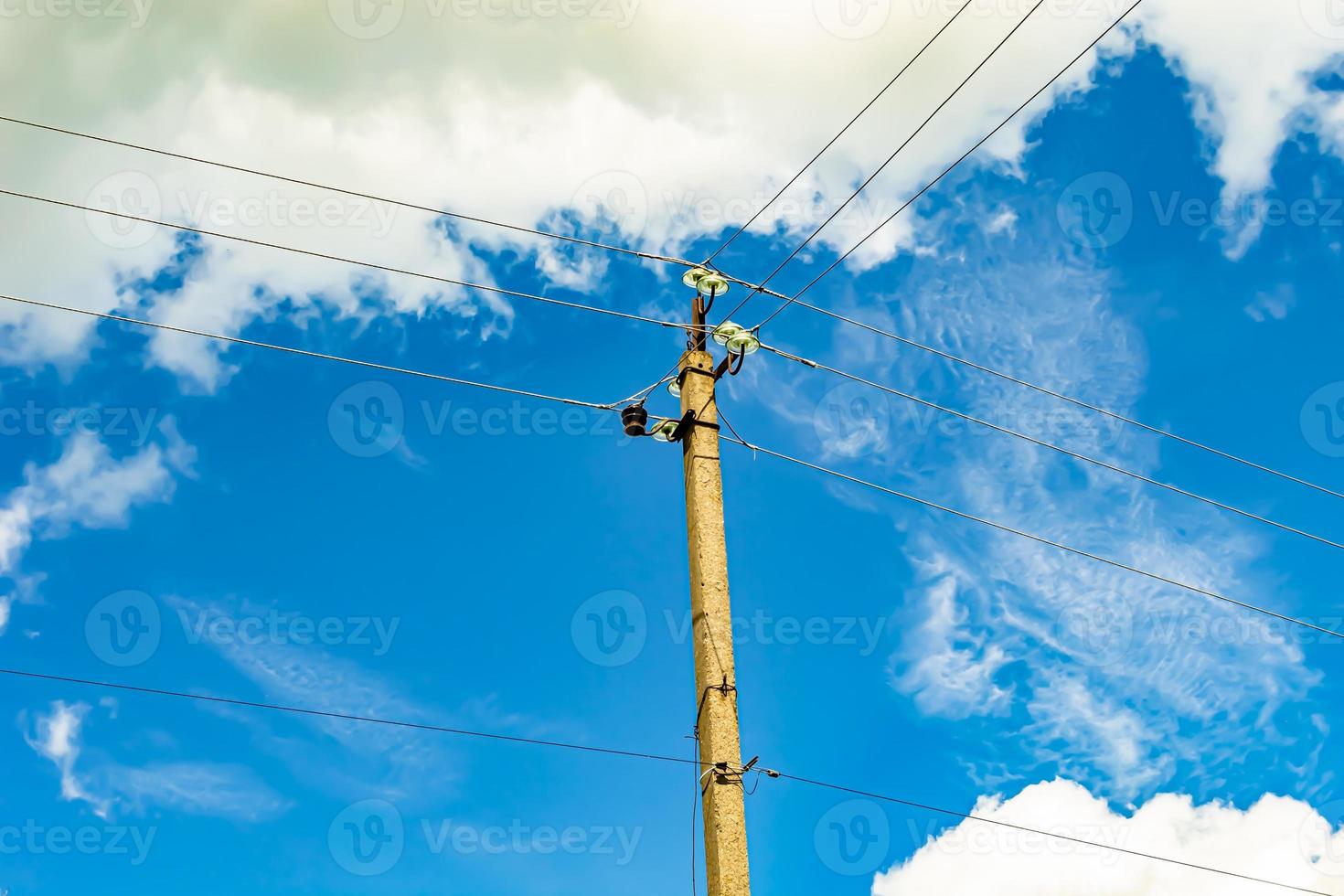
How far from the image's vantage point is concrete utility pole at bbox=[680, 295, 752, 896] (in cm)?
837

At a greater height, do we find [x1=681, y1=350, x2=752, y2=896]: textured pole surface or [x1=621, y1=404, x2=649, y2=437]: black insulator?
[x1=621, y1=404, x2=649, y2=437]: black insulator

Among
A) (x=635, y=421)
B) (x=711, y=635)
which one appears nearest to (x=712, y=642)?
(x=711, y=635)

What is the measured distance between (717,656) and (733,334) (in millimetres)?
3160

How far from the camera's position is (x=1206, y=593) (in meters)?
13.5

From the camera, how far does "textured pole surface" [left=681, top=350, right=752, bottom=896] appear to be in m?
8.35

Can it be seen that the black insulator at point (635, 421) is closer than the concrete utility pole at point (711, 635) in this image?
No

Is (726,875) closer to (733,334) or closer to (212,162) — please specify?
(733,334)

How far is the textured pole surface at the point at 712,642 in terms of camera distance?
8352mm

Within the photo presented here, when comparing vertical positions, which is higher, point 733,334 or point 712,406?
point 733,334

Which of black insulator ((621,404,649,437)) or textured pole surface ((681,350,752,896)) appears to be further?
black insulator ((621,404,649,437))

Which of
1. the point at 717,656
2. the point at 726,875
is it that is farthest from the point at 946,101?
the point at 726,875

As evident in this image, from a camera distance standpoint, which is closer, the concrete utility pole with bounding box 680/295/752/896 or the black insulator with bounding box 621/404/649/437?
the concrete utility pole with bounding box 680/295/752/896

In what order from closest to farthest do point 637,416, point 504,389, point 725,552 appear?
point 725,552 → point 637,416 → point 504,389

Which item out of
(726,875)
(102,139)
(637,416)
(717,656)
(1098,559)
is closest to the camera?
(726,875)
